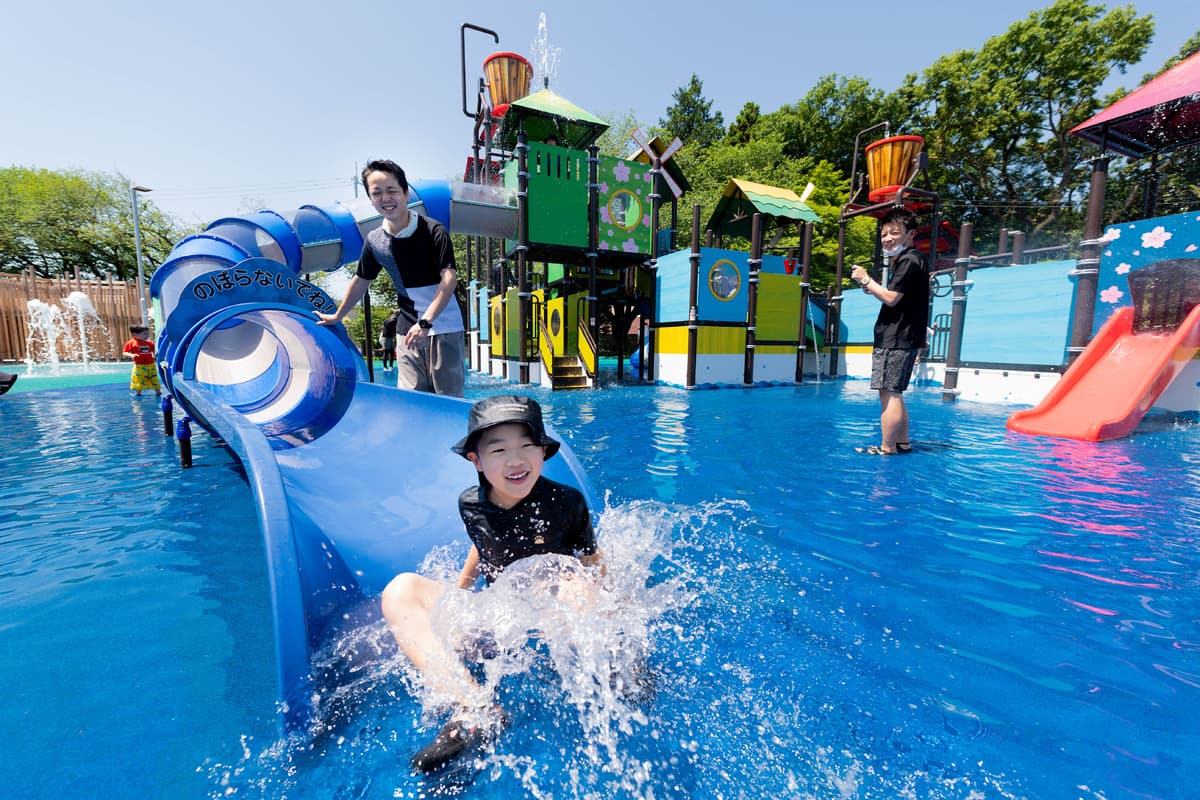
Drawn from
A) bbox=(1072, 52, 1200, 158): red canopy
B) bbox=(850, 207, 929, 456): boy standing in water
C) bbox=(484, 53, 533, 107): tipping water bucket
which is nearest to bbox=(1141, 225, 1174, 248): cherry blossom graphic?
bbox=(1072, 52, 1200, 158): red canopy

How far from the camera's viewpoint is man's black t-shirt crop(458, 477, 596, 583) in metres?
1.69

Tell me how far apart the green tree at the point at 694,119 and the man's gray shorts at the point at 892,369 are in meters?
27.8

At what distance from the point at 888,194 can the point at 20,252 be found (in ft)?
115

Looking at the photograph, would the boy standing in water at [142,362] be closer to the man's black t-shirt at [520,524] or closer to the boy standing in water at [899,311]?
the man's black t-shirt at [520,524]

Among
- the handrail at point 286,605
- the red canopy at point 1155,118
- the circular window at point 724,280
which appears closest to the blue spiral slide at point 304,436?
the handrail at point 286,605

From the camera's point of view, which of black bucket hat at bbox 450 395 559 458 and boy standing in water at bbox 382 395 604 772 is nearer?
boy standing in water at bbox 382 395 604 772

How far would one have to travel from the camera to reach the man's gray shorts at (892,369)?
13.8 feet

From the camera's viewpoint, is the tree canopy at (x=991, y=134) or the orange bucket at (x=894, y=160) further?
the tree canopy at (x=991, y=134)

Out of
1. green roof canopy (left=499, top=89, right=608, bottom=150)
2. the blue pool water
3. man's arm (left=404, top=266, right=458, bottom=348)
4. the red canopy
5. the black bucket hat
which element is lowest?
the blue pool water

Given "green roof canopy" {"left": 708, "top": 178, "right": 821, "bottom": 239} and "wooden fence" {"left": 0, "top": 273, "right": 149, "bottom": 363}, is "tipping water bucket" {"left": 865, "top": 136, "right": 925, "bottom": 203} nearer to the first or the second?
"green roof canopy" {"left": 708, "top": 178, "right": 821, "bottom": 239}

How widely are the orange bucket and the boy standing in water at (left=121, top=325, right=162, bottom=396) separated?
14179mm

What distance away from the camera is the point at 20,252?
23422 mm

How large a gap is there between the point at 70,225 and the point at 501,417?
33908 mm

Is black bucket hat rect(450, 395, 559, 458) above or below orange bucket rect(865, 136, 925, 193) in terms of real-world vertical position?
below
